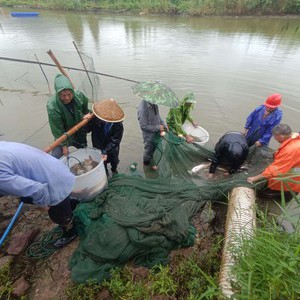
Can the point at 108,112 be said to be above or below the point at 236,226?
above

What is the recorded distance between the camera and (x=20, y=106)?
7.11 metres

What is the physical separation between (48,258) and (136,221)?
1.13m

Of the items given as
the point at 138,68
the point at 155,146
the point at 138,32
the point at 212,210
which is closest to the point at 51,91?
the point at 138,68

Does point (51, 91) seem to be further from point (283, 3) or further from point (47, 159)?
point (283, 3)

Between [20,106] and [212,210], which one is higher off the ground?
[212,210]

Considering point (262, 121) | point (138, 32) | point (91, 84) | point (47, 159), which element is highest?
point (47, 159)

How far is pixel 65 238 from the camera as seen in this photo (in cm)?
274

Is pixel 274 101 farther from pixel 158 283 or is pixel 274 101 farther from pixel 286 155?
pixel 158 283

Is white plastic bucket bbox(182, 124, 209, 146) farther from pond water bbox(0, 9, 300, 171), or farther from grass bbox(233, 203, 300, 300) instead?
grass bbox(233, 203, 300, 300)

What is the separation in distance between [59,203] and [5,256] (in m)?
0.95

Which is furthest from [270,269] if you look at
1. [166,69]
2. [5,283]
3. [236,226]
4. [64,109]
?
[166,69]

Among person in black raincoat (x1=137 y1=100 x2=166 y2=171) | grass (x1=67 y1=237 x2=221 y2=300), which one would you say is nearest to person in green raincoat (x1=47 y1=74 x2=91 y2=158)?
person in black raincoat (x1=137 y1=100 x2=166 y2=171)

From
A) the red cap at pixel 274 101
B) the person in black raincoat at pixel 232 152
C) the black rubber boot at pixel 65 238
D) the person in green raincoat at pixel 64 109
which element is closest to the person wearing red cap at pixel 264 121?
the red cap at pixel 274 101

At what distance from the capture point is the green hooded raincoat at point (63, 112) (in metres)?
2.95
